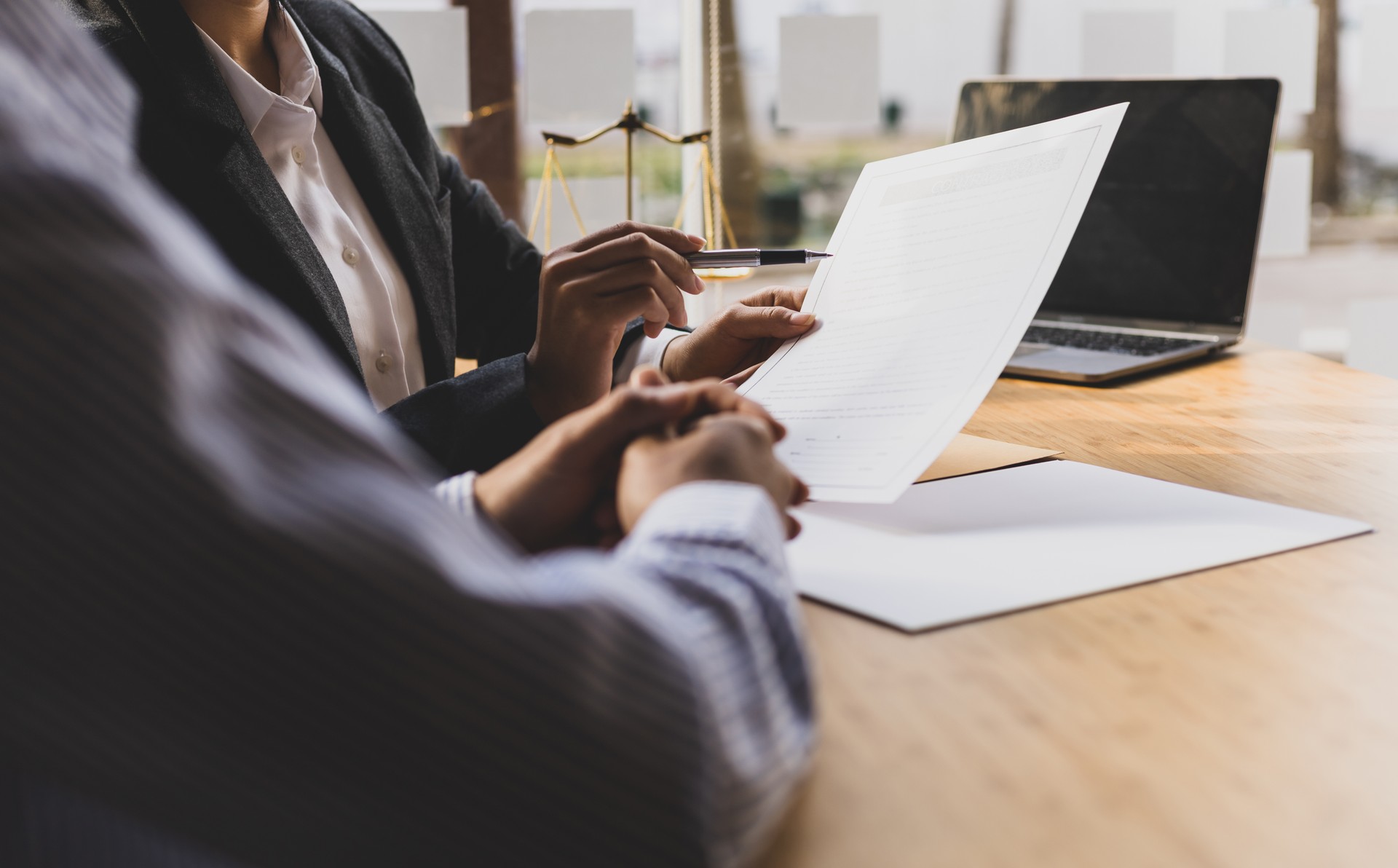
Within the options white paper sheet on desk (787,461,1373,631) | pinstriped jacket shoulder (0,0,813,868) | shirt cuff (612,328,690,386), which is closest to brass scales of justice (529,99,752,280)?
shirt cuff (612,328,690,386)

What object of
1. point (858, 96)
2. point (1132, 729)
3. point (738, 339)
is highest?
point (858, 96)

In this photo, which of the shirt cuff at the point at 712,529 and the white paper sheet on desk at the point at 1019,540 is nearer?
the shirt cuff at the point at 712,529

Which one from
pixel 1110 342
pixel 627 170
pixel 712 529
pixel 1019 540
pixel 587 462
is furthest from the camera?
pixel 627 170

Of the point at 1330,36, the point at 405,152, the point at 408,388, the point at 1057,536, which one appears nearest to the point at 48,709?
the point at 1057,536

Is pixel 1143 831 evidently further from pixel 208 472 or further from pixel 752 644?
pixel 208 472

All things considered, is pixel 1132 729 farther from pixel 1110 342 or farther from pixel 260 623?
pixel 1110 342

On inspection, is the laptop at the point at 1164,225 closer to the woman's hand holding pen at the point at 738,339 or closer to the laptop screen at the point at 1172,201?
the laptop screen at the point at 1172,201

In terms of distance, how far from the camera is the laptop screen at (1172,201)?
126 centimetres

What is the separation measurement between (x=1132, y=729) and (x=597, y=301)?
23.0 inches

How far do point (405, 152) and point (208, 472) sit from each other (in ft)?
3.23

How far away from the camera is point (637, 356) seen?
1071mm

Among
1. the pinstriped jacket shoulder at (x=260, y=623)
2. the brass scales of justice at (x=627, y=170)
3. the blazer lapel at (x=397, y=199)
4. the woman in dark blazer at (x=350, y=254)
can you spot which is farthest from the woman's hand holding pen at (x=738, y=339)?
the pinstriped jacket shoulder at (x=260, y=623)

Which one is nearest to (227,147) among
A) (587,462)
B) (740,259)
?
(740,259)

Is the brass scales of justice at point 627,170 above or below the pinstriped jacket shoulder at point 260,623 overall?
above
